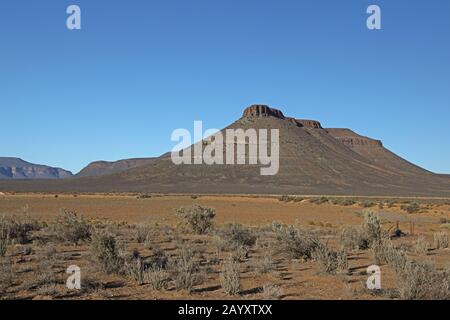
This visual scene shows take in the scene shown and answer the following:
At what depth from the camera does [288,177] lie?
118 metres

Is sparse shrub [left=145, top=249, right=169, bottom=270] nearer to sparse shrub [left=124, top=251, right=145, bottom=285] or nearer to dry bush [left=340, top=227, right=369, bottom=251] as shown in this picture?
sparse shrub [left=124, top=251, right=145, bottom=285]

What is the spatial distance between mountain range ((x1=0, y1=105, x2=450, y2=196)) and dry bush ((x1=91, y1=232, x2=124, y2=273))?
276 feet

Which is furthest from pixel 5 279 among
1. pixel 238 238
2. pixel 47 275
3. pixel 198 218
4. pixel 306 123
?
pixel 306 123

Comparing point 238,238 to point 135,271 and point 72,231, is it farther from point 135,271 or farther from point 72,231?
point 135,271

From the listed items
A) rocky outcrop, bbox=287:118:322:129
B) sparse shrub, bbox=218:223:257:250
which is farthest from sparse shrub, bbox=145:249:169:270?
rocky outcrop, bbox=287:118:322:129

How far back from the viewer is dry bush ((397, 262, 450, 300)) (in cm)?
938

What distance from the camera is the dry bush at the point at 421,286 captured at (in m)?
9.38

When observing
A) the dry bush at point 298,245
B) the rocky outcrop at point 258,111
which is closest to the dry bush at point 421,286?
the dry bush at point 298,245

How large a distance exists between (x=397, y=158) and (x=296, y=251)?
16606 cm

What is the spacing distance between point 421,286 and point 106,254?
7598 millimetres

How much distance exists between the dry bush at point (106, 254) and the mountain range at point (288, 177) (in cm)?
8409
